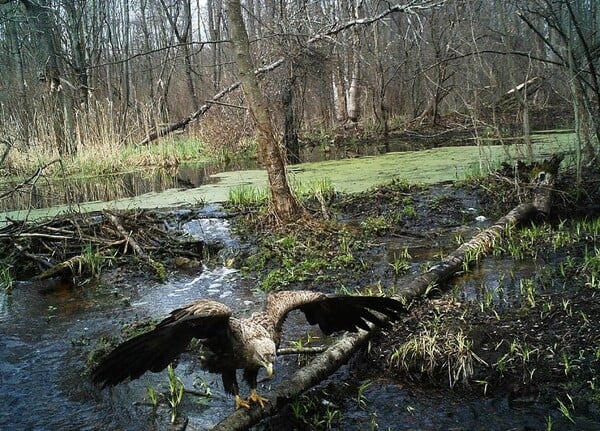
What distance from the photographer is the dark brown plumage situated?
229cm

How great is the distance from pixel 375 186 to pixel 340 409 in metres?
5.30

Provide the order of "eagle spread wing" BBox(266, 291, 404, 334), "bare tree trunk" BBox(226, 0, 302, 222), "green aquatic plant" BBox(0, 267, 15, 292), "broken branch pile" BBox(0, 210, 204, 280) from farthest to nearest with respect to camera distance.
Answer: "bare tree trunk" BBox(226, 0, 302, 222) → "broken branch pile" BBox(0, 210, 204, 280) → "green aquatic plant" BBox(0, 267, 15, 292) → "eagle spread wing" BBox(266, 291, 404, 334)

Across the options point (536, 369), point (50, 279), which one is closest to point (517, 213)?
point (536, 369)

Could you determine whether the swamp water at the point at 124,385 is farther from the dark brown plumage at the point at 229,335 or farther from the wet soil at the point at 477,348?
the dark brown plumage at the point at 229,335

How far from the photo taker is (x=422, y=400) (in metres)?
2.92

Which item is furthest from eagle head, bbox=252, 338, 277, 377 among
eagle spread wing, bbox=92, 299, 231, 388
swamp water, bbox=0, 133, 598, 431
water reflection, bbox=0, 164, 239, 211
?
water reflection, bbox=0, 164, 239, 211

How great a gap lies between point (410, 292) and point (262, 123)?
8.98 feet

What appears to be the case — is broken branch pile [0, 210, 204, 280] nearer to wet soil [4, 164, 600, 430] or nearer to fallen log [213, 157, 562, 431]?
wet soil [4, 164, 600, 430]

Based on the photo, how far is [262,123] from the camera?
588 centimetres

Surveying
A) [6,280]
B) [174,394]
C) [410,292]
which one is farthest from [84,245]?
[410,292]

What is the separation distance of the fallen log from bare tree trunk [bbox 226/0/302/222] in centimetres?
205

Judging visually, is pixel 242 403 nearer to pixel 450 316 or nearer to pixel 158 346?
pixel 158 346

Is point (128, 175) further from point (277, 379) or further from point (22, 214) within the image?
point (277, 379)

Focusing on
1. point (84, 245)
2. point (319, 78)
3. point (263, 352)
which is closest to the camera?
point (263, 352)
